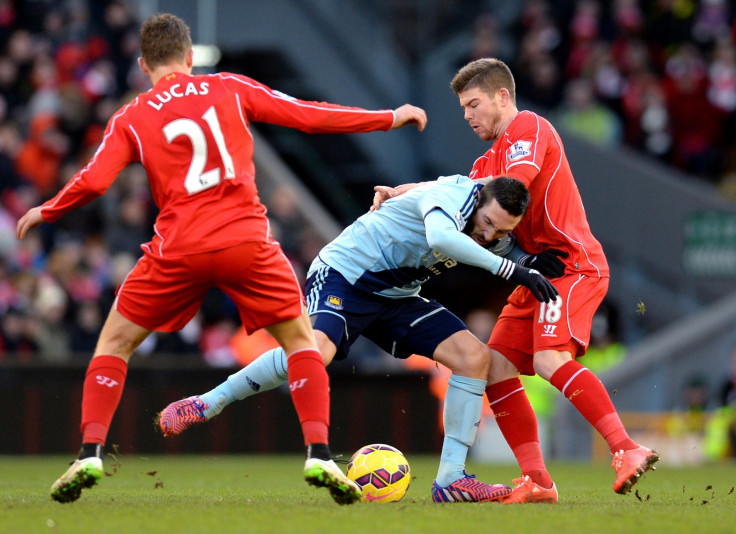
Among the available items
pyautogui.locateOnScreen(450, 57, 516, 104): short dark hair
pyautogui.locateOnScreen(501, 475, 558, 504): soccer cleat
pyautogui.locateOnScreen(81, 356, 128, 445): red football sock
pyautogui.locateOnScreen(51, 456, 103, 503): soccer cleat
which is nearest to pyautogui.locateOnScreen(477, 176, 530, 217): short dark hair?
pyautogui.locateOnScreen(450, 57, 516, 104): short dark hair

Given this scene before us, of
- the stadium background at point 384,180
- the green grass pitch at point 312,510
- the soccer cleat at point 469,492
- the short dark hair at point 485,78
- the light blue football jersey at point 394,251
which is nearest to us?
the green grass pitch at point 312,510

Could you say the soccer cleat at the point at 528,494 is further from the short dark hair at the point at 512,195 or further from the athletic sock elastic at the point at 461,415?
the short dark hair at the point at 512,195

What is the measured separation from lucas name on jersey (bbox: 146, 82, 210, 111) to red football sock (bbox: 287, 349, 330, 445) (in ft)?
4.44

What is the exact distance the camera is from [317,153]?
1844 cm

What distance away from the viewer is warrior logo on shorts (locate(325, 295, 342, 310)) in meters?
6.99

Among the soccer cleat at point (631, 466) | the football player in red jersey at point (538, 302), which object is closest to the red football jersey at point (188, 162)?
the football player in red jersey at point (538, 302)

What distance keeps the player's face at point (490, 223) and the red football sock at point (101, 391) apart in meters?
1.99

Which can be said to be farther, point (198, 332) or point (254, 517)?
point (198, 332)

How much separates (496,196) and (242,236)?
1431 millimetres

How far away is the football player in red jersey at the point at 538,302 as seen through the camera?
6832 mm

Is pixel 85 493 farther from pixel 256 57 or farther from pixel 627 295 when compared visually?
pixel 256 57

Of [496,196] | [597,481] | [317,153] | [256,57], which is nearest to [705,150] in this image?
[317,153]

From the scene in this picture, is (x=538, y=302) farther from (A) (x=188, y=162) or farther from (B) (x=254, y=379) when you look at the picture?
(A) (x=188, y=162)

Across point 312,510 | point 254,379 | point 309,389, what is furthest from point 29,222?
point 312,510
